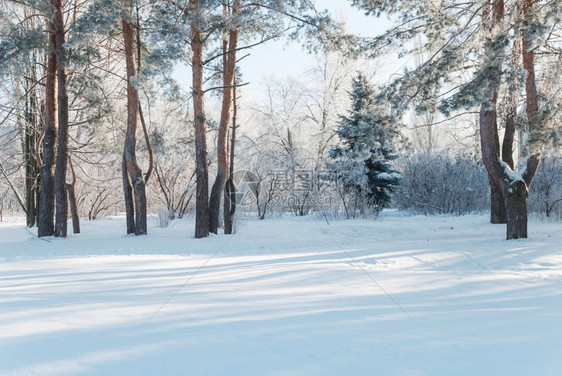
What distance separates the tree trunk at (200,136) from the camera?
10.4 meters

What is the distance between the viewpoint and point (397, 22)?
10.2 m

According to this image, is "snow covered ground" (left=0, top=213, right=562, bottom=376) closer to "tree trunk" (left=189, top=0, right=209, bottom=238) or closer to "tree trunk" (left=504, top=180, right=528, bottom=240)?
"tree trunk" (left=504, top=180, right=528, bottom=240)

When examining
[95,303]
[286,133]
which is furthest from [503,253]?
[286,133]

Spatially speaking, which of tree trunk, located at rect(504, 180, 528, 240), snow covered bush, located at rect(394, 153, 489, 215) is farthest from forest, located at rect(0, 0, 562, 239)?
snow covered bush, located at rect(394, 153, 489, 215)

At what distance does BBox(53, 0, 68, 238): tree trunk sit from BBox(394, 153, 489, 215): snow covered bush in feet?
46.4

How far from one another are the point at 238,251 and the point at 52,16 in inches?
275

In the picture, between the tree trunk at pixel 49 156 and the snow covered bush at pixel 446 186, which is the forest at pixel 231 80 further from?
the snow covered bush at pixel 446 186

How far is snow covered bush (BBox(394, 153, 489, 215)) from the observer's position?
60.0ft

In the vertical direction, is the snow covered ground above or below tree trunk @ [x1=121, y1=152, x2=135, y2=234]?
below

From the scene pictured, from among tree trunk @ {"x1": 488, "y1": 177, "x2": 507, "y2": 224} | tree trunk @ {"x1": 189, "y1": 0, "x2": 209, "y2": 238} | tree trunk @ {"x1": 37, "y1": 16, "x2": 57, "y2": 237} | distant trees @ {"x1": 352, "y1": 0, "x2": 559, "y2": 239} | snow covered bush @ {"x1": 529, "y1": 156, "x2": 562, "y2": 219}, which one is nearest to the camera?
distant trees @ {"x1": 352, "y1": 0, "x2": 559, "y2": 239}

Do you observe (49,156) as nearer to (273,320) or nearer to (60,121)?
(60,121)

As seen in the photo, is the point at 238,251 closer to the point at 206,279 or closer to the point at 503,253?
the point at 206,279

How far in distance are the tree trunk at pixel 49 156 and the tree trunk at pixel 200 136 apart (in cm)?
381

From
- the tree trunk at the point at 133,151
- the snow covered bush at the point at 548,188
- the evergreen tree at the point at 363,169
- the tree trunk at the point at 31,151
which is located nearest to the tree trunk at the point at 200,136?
the tree trunk at the point at 133,151
